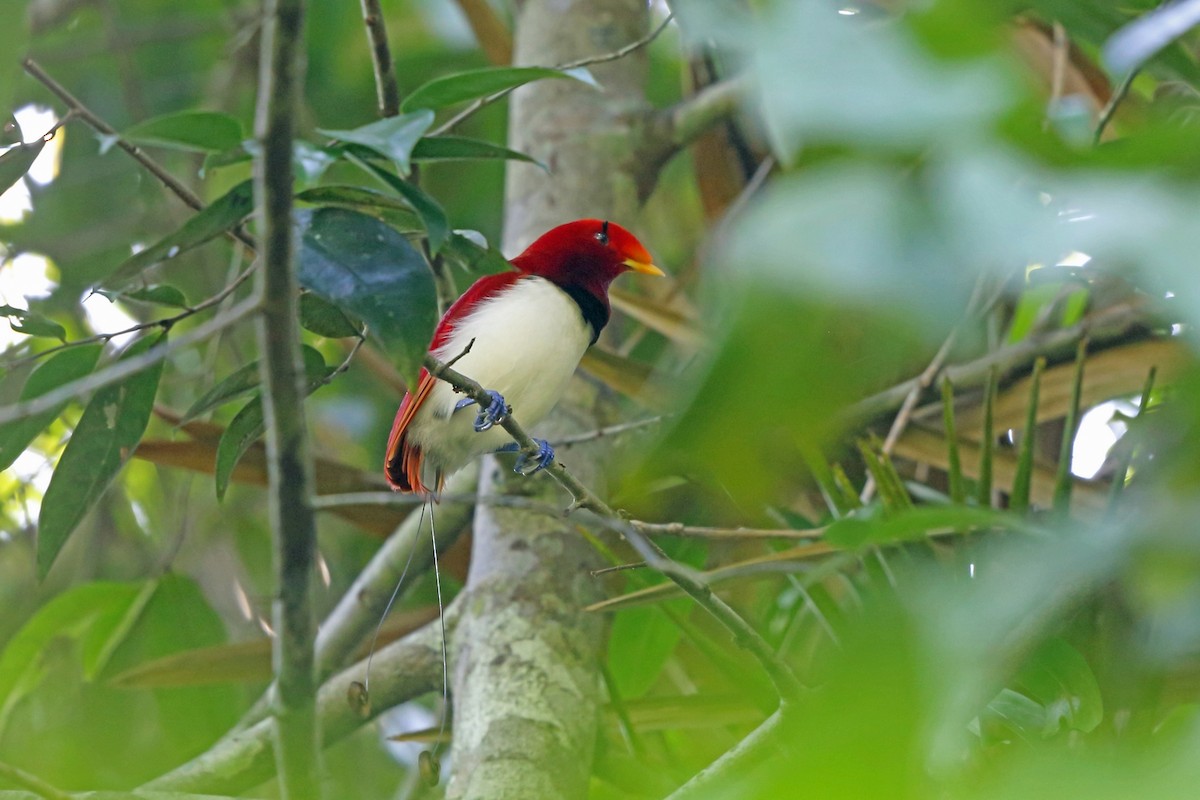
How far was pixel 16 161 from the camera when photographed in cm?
165

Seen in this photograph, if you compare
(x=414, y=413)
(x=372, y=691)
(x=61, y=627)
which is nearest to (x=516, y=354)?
(x=414, y=413)

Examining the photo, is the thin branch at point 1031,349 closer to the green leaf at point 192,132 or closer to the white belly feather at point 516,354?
the white belly feather at point 516,354

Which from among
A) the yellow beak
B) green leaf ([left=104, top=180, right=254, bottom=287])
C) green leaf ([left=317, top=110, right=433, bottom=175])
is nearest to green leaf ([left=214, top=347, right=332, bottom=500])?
green leaf ([left=104, top=180, right=254, bottom=287])

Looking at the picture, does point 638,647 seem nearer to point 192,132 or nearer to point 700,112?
point 700,112

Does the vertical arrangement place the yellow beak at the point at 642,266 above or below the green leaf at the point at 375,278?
below

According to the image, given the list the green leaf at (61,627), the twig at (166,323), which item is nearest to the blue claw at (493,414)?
the twig at (166,323)

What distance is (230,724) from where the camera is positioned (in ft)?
10.2

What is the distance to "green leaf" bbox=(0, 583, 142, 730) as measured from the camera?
2.76m

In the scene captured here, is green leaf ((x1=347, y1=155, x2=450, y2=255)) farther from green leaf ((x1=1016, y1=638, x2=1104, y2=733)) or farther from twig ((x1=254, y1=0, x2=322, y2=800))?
green leaf ((x1=1016, y1=638, x2=1104, y2=733))

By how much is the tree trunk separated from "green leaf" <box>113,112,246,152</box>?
1.07 meters

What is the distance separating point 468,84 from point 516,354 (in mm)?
726

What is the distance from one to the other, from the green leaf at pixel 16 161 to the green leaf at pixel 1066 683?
1.47 meters

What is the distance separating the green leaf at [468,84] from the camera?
1.46 m

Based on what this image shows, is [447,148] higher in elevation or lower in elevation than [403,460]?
higher
